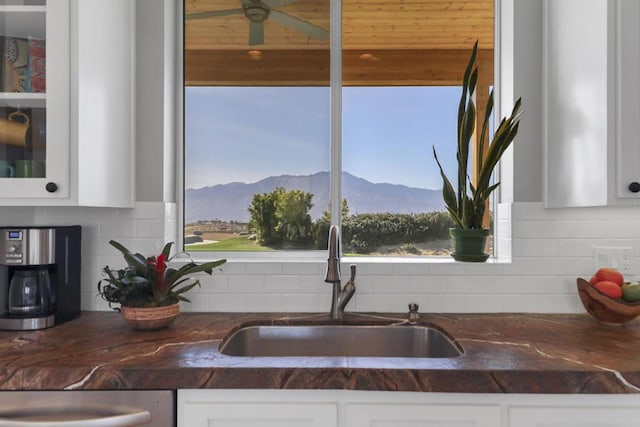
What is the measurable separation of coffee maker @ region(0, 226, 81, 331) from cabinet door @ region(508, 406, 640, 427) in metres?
1.53

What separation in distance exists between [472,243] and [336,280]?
23.5 inches

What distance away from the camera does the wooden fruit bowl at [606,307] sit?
4.83 feet

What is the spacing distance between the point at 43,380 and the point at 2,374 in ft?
0.36

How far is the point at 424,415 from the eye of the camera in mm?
1092

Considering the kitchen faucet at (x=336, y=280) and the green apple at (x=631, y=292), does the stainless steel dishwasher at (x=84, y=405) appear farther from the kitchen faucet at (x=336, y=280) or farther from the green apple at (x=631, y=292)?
the green apple at (x=631, y=292)

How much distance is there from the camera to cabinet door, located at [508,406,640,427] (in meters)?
1.09

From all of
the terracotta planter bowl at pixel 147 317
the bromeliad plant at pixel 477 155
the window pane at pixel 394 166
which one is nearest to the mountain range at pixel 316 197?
the window pane at pixel 394 166

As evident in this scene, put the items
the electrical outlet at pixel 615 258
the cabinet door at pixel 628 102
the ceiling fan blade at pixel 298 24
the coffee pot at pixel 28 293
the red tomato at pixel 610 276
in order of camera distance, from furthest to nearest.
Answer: the ceiling fan blade at pixel 298 24 → the electrical outlet at pixel 615 258 → the red tomato at pixel 610 276 → the coffee pot at pixel 28 293 → the cabinet door at pixel 628 102

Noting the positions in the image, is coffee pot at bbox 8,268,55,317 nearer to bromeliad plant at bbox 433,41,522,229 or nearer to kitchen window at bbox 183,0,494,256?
kitchen window at bbox 183,0,494,256

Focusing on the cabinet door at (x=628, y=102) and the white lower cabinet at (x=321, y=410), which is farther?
the cabinet door at (x=628, y=102)

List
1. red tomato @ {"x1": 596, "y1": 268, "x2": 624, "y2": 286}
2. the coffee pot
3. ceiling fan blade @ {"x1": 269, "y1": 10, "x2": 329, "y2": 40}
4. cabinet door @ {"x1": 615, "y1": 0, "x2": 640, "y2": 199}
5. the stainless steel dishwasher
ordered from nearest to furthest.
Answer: the stainless steel dishwasher
cabinet door @ {"x1": 615, "y1": 0, "x2": 640, "y2": 199}
the coffee pot
red tomato @ {"x1": 596, "y1": 268, "x2": 624, "y2": 286}
ceiling fan blade @ {"x1": 269, "y1": 10, "x2": 329, "y2": 40}

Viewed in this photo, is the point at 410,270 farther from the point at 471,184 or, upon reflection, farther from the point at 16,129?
the point at 16,129

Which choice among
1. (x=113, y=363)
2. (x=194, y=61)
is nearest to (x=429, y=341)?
(x=113, y=363)

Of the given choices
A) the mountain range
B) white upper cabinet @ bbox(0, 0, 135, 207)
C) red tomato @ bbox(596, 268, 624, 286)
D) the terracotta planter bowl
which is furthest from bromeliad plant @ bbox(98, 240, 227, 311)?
red tomato @ bbox(596, 268, 624, 286)
